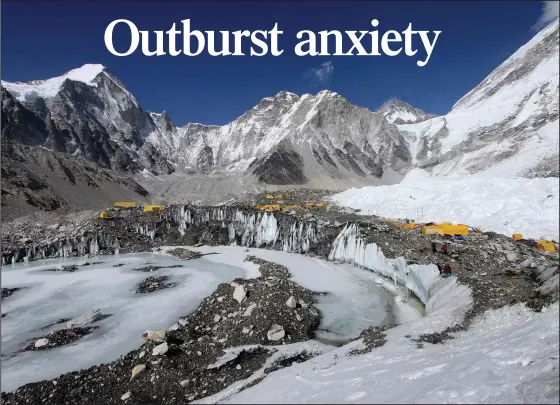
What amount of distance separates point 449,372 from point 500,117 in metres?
155

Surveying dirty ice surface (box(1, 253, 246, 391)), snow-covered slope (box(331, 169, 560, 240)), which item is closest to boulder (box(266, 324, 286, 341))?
dirty ice surface (box(1, 253, 246, 391))

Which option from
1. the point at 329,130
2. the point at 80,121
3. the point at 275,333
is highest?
the point at 80,121

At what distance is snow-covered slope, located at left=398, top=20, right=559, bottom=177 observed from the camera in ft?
299

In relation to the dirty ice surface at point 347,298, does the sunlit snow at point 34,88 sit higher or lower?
higher

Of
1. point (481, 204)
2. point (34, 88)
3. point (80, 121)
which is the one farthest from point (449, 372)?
point (34, 88)

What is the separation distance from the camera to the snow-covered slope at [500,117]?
91.1m

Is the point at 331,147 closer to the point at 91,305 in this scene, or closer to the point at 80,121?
the point at 80,121

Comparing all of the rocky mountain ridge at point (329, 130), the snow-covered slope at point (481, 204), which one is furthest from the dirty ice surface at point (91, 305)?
the rocky mountain ridge at point (329, 130)

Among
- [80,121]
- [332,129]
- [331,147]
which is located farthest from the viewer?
[332,129]

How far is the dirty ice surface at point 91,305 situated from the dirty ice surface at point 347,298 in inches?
248

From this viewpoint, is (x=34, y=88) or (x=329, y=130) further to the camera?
(x=329, y=130)

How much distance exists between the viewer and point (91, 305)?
76.0 feet

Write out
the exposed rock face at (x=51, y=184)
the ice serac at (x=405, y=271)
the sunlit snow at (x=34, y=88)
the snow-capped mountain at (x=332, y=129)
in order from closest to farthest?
the ice serac at (x=405, y=271) → the exposed rock face at (x=51, y=184) → the snow-capped mountain at (x=332, y=129) → the sunlit snow at (x=34, y=88)

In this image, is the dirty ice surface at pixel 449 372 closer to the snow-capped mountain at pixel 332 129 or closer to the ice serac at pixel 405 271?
the ice serac at pixel 405 271
